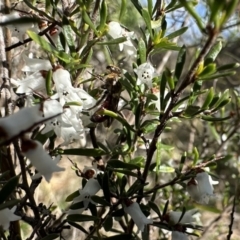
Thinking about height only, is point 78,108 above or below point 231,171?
below

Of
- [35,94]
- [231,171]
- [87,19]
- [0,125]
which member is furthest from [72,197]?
Result: [231,171]

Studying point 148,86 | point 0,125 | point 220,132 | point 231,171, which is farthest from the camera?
point 231,171

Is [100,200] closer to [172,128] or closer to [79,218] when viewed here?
[79,218]

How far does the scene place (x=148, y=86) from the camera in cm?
84

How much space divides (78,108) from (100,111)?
0.04 meters

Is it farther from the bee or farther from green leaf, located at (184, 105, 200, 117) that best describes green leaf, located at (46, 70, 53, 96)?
green leaf, located at (184, 105, 200, 117)

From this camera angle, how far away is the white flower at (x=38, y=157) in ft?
1.52

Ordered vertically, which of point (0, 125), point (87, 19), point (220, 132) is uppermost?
point (220, 132)

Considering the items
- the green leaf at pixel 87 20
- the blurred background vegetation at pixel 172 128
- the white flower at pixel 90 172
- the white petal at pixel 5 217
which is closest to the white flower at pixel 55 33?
the blurred background vegetation at pixel 172 128

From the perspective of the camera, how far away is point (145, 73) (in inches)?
32.5

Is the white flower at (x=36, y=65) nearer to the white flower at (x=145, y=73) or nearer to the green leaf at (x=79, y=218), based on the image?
the white flower at (x=145, y=73)

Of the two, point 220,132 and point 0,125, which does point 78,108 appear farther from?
point 220,132

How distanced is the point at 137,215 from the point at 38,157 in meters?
0.36

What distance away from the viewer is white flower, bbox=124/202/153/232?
0.79 meters
